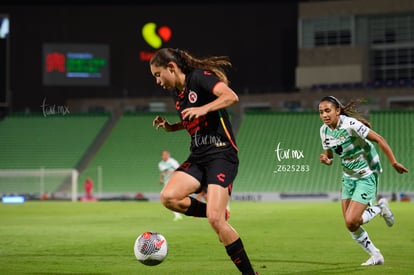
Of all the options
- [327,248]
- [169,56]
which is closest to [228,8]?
[327,248]

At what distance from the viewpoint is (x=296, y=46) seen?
60031 millimetres

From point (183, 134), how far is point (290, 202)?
7.40m

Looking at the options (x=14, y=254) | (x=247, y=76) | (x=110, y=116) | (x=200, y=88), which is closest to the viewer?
(x=200, y=88)

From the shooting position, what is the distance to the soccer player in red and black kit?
332 inches

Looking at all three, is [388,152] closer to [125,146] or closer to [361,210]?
[361,210]

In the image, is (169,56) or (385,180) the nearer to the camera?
(169,56)

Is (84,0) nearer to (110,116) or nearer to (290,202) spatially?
(110,116)

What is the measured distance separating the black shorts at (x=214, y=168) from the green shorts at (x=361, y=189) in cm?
264

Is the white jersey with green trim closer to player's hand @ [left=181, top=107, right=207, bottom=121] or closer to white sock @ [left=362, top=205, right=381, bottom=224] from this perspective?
white sock @ [left=362, top=205, right=381, bottom=224]

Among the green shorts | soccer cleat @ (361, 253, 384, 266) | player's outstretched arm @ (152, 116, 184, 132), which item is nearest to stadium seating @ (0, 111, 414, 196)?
the green shorts

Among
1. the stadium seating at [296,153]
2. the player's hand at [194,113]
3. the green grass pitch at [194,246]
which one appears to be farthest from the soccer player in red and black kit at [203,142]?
the stadium seating at [296,153]

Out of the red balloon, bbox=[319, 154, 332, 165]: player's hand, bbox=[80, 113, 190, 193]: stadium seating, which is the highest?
the red balloon

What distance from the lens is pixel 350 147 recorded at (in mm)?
10867

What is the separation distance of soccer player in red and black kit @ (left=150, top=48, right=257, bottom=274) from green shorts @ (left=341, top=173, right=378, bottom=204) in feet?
8.69
